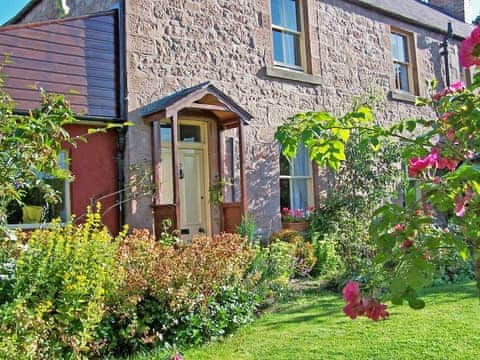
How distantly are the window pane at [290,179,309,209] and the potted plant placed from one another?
0.23 m

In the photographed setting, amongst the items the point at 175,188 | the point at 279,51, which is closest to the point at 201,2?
the point at 279,51

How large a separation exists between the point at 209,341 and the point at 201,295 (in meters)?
0.48

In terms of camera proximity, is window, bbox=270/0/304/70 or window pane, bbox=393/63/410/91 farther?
window pane, bbox=393/63/410/91

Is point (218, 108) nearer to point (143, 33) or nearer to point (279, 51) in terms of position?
point (143, 33)

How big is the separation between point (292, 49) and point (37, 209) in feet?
22.0

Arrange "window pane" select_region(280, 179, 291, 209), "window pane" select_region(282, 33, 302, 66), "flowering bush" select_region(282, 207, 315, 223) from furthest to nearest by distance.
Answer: "window pane" select_region(282, 33, 302, 66)
"window pane" select_region(280, 179, 291, 209)
"flowering bush" select_region(282, 207, 315, 223)

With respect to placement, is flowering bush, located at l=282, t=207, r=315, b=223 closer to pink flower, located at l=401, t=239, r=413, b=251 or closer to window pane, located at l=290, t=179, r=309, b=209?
window pane, located at l=290, t=179, r=309, b=209

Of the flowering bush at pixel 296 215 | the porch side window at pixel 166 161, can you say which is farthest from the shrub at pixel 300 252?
the porch side window at pixel 166 161

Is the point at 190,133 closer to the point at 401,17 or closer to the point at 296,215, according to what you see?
the point at 296,215

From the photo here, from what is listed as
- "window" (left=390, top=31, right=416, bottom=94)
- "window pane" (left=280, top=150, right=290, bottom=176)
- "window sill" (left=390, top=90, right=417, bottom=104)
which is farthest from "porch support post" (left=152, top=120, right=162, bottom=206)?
"window" (left=390, top=31, right=416, bottom=94)

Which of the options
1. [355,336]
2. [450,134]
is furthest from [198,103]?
[450,134]

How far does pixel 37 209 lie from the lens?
25.5 ft

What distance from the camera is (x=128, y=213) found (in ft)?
27.1

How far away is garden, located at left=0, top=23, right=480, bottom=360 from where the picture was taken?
1989 mm
